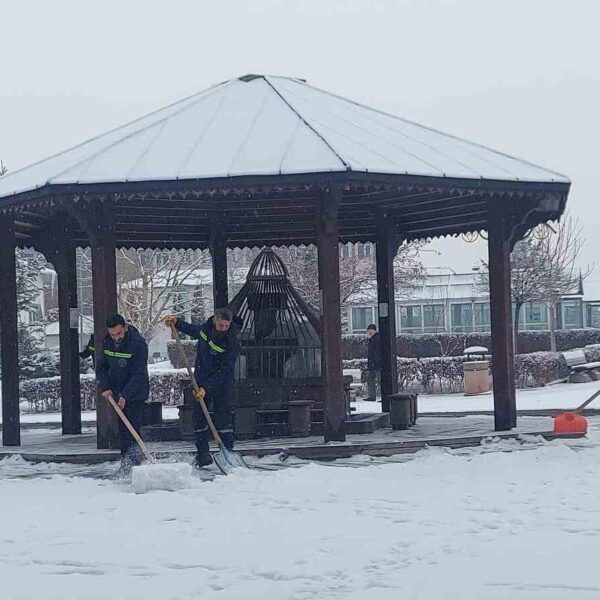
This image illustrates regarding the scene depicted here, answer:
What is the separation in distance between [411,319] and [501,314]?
114 feet

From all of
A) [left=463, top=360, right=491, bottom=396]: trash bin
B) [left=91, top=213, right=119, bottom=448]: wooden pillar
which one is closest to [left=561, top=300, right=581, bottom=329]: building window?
[left=463, top=360, right=491, bottom=396]: trash bin

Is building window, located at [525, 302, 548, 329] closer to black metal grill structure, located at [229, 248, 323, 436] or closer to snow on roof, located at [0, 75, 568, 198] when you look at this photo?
snow on roof, located at [0, 75, 568, 198]

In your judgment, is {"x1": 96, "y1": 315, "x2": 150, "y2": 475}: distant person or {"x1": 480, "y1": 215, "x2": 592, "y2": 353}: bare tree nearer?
{"x1": 96, "y1": 315, "x2": 150, "y2": 475}: distant person

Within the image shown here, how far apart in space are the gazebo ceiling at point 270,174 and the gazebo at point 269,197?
0.02 m

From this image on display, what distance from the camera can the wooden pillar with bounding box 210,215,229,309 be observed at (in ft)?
46.5

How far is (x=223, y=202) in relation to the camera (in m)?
13.6

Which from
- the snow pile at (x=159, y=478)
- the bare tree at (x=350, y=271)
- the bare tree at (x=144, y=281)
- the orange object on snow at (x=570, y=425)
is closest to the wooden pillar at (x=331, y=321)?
the snow pile at (x=159, y=478)

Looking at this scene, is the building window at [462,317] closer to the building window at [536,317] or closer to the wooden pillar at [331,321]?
the building window at [536,317]

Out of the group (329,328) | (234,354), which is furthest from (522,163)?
(234,354)

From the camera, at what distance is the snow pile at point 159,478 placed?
8812 millimetres

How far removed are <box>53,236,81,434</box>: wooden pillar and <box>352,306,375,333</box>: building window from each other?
32.1 m

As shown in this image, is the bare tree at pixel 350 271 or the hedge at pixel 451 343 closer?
the bare tree at pixel 350 271

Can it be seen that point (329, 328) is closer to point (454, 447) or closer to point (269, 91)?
point (454, 447)

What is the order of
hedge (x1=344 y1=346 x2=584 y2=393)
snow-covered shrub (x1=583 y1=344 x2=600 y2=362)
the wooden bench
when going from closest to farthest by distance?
1. hedge (x1=344 y1=346 x2=584 y2=393)
2. the wooden bench
3. snow-covered shrub (x1=583 y1=344 x2=600 y2=362)
